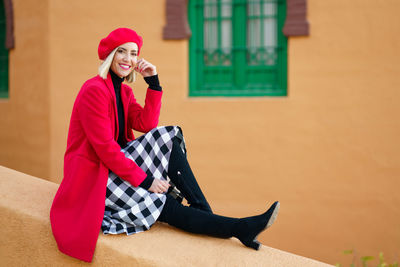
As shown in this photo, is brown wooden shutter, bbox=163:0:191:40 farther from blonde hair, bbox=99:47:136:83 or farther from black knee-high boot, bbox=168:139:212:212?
black knee-high boot, bbox=168:139:212:212

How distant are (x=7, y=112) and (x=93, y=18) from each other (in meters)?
1.89

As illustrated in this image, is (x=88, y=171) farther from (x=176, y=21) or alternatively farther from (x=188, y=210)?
(x=176, y=21)

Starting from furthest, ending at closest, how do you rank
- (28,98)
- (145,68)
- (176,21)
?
1. (28,98)
2. (176,21)
3. (145,68)

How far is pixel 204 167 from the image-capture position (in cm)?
452

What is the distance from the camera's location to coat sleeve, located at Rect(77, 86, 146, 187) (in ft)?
7.22

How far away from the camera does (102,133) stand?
220 centimetres

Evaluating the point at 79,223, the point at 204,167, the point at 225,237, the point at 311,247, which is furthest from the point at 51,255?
the point at 311,247

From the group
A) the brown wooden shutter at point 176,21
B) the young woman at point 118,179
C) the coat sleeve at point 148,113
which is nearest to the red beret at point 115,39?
the young woman at point 118,179

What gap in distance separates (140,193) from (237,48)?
274cm

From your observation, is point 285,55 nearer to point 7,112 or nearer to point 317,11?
point 317,11

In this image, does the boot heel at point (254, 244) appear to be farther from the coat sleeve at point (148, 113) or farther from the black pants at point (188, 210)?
the coat sleeve at point (148, 113)

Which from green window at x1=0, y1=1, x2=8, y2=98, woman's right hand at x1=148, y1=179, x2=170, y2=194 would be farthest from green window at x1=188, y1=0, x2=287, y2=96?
green window at x1=0, y1=1, x2=8, y2=98

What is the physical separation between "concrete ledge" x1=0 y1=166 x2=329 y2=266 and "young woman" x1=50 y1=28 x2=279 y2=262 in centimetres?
7

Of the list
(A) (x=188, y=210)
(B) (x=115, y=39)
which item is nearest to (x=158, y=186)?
(A) (x=188, y=210)
